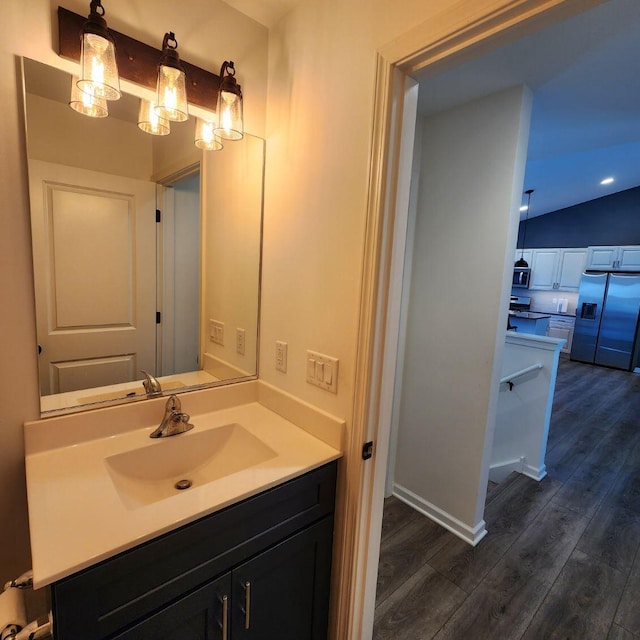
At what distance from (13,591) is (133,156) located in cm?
131

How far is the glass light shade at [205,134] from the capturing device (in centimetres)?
132

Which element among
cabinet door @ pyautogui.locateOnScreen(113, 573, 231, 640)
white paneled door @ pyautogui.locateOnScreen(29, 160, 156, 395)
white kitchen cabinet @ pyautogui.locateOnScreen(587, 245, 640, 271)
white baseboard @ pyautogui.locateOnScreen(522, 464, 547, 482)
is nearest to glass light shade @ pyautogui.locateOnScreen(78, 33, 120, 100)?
white paneled door @ pyautogui.locateOnScreen(29, 160, 156, 395)

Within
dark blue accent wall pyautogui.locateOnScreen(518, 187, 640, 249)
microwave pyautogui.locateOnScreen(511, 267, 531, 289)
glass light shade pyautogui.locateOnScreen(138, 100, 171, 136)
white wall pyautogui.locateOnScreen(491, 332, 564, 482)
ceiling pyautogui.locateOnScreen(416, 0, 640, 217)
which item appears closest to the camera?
glass light shade pyautogui.locateOnScreen(138, 100, 171, 136)

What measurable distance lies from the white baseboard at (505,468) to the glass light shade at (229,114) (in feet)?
9.38

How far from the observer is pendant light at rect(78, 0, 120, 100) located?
3.14 feet

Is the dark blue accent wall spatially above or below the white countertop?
above

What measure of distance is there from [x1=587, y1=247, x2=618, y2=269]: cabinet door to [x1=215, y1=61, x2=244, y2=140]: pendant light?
7.32 metres

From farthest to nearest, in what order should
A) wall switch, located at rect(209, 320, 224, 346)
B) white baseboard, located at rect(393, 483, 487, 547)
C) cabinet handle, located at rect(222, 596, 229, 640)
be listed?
white baseboard, located at rect(393, 483, 487, 547), wall switch, located at rect(209, 320, 224, 346), cabinet handle, located at rect(222, 596, 229, 640)

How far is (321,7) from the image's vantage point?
1159 mm

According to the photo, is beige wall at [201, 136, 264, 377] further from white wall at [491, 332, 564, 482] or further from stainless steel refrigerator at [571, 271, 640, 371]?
stainless steel refrigerator at [571, 271, 640, 371]

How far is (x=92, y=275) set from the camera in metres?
1.21

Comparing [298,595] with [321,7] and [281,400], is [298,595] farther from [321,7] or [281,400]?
[321,7]

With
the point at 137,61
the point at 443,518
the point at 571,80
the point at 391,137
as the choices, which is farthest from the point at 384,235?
the point at 443,518

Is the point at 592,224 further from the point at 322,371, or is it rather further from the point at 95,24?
the point at 95,24
